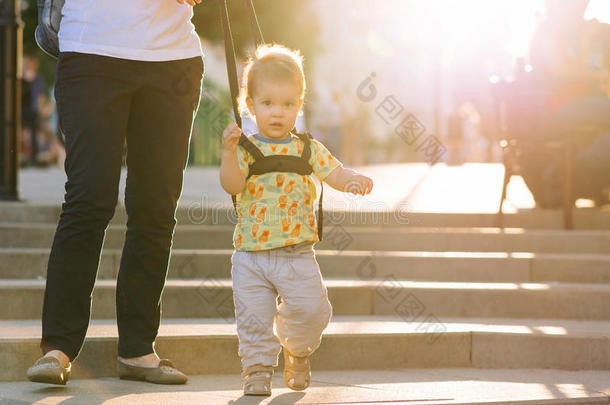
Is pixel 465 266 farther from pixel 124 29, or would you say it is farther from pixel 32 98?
pixel 32 98

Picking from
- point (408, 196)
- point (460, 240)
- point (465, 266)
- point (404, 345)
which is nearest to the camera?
point (404, 345)

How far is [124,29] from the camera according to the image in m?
3.81

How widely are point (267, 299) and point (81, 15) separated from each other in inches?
48.7

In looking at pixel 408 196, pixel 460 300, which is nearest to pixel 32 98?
pixel 408 196

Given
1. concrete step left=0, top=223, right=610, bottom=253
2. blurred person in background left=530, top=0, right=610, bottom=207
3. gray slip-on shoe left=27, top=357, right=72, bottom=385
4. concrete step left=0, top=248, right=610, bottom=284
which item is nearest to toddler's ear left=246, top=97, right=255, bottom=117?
gray slip-on shoe left=27, top=357, right=72, bottom=385

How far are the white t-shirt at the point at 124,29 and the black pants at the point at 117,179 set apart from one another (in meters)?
0.04

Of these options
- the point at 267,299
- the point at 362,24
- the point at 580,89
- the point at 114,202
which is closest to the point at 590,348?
the point at 267,299

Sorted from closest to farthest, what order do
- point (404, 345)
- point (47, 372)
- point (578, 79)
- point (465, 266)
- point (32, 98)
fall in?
point (47, 372), point (404, 345), point (465, 266), point (578, 79), point (32, 98)

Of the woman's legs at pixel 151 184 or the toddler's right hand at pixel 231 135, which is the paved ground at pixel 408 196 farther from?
the toddler's right hand at pixel 231 135

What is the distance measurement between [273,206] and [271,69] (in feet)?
1.64

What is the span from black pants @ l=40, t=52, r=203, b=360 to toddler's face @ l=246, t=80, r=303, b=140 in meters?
0.31

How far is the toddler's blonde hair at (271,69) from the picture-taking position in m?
3.79

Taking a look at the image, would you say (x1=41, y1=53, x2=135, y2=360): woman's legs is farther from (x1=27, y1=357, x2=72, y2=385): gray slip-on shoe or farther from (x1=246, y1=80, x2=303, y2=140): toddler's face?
Result: (x1=246, y1=80, x2=303, y2=140): toddler's face

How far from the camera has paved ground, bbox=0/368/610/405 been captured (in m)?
3.72
